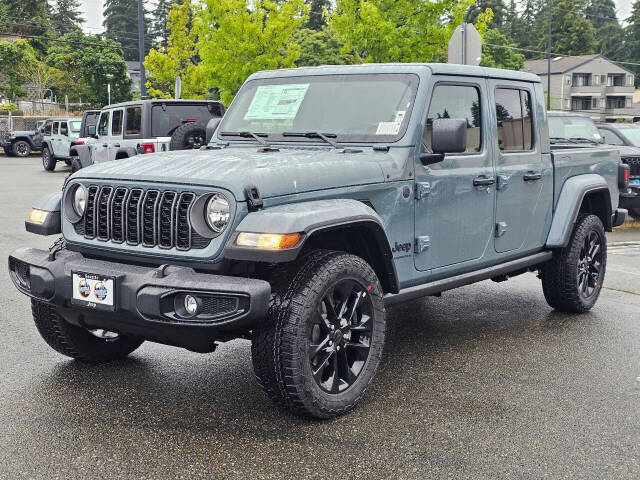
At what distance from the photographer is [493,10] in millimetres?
99812

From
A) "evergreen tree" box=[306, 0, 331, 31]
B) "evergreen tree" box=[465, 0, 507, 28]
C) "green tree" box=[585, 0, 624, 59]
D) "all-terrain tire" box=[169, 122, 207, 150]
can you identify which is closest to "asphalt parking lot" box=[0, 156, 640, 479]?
"all-terrain tire" box=[169, 122, 207, 150]

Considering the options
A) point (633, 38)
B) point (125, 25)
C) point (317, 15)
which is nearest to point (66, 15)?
point (125, 25)

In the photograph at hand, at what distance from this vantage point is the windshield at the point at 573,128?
468 inches

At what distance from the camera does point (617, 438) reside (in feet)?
12.8

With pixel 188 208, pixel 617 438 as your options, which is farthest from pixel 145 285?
pixel 617 438

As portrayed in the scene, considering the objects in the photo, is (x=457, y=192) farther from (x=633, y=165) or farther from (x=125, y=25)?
(x=125, y=25)

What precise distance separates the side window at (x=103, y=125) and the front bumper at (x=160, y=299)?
13063 millimetres

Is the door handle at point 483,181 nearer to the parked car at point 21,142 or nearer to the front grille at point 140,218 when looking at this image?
the front grille at point 140,218

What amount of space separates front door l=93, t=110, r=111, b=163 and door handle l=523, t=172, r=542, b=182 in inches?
483

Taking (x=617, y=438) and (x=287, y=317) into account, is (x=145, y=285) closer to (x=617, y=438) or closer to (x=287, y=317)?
(x=287, y=317)

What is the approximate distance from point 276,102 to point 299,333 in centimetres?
211

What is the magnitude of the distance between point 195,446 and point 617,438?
83.9 inches

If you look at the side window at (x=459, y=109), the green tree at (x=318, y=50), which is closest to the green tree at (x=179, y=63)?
the green tree at (x=318, y=50)

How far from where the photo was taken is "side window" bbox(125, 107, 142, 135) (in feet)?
50.1
